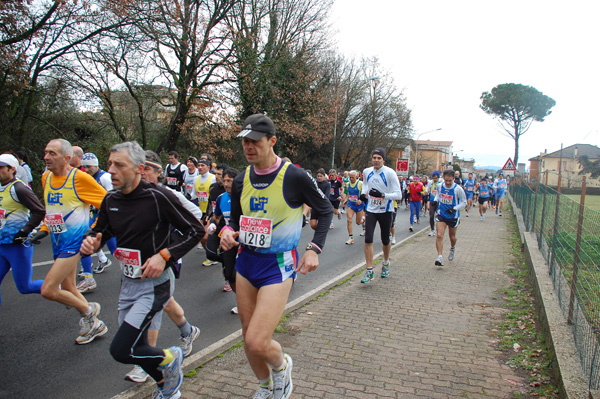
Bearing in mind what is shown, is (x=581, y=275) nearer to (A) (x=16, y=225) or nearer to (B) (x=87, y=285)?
(A) (x=16, y=225)

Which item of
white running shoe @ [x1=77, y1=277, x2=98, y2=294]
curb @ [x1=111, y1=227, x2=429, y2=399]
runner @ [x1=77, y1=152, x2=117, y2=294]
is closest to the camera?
curb @ [x1=111, y1=227, x2=429, y2=399]

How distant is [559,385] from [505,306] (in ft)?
9.14

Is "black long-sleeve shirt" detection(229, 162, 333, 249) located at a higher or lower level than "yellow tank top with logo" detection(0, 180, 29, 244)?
higher

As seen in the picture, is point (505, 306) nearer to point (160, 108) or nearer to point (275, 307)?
point (275, 307)

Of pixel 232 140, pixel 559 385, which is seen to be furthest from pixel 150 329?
pixel 232 140

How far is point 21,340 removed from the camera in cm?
448

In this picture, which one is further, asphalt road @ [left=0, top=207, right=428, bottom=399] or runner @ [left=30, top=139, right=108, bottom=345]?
runner @ [left=30, top=139, right=108, bottom=345]

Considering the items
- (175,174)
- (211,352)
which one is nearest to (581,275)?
(211,352)

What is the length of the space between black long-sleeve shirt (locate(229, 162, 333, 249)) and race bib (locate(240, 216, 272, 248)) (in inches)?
8.4

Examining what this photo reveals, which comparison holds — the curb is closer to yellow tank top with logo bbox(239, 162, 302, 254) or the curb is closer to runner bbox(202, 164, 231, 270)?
runner bbox(202, 164, 231, 270)

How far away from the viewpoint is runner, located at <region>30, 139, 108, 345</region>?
4207mm

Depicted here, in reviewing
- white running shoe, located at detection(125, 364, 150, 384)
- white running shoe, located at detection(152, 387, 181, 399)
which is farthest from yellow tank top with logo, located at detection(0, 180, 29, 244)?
white running shoe, located at detection(152, 387, 181, 399)

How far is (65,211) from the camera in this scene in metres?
4.65

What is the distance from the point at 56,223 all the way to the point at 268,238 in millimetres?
2803
